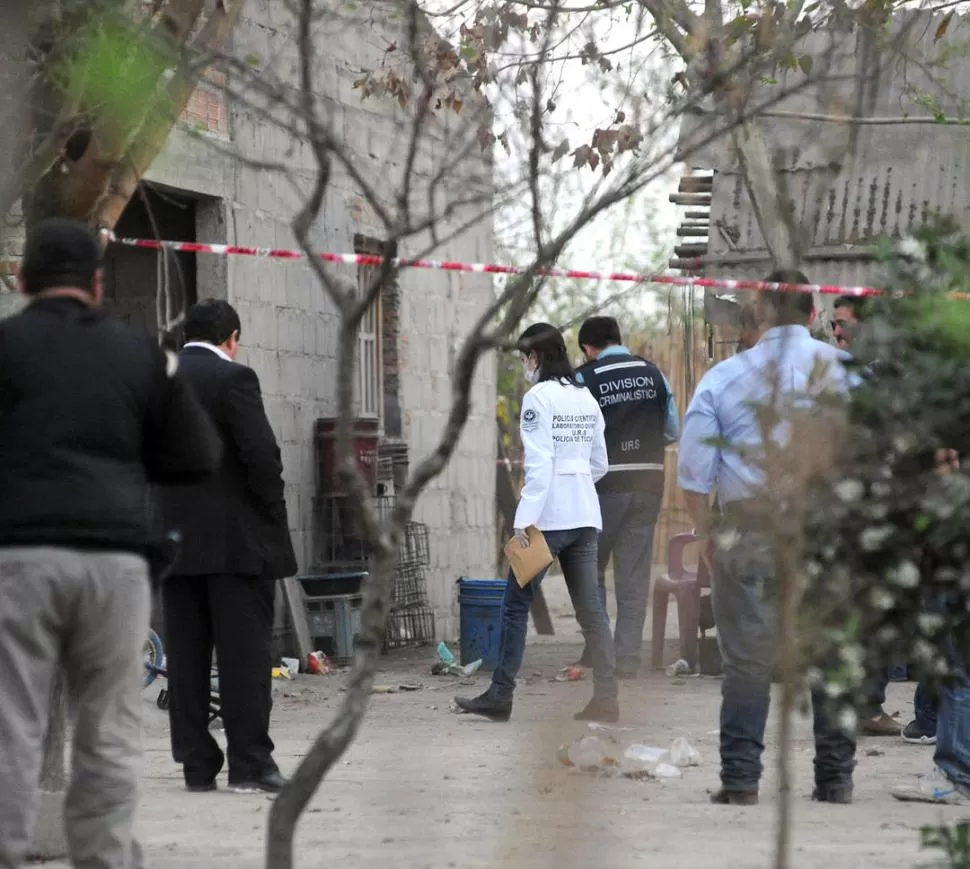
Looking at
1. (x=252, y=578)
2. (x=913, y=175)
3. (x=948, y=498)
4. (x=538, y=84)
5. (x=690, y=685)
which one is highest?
(x=913, y=175)

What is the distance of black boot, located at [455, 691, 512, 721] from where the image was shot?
8.78 m

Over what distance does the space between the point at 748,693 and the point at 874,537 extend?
2327mm

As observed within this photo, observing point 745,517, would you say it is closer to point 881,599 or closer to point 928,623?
point 881,599

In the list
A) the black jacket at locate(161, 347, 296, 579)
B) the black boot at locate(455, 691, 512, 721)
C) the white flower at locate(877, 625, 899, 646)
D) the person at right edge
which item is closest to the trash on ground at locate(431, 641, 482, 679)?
the black boot at locate(455, 691, 512, 721)

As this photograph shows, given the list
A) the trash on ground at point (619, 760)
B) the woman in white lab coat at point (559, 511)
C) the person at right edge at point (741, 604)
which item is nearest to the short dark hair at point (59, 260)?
the person at right edge at point (741, 604)

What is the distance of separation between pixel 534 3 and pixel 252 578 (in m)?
4.47

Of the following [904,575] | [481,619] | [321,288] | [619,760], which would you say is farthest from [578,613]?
[904,575]

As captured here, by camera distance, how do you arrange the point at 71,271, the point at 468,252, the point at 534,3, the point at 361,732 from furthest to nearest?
the point at 468,252 → the point at 534,3 → the point at 361,732 → the point at 71,271

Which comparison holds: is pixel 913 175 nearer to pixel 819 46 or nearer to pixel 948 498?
pixel 819 46

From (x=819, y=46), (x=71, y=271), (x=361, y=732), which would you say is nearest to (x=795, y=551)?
(x=71, y=271)

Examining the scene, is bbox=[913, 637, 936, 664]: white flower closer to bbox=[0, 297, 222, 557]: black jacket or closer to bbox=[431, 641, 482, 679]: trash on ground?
bbox=[0, 297, 222, 557]: black jacket

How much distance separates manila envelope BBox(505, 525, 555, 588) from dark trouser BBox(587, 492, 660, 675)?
6.49 ft

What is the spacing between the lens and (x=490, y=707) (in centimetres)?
880

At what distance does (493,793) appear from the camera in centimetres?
668
